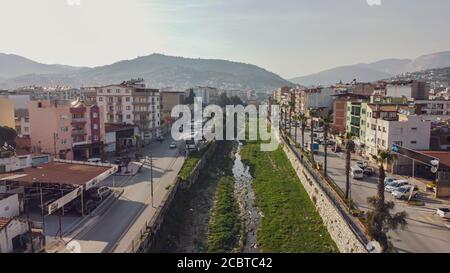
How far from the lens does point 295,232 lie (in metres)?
21.4

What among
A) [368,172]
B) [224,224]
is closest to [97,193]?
[224,224]

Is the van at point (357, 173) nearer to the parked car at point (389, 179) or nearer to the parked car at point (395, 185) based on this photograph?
the parked car at point (389, 179)

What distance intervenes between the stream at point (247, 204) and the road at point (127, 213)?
546 centimetres

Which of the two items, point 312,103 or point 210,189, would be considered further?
point 312,103

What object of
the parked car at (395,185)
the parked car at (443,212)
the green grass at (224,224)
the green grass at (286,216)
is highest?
the parked car at (395,185)

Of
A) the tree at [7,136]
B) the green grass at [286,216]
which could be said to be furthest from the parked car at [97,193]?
the tree at [7,136]

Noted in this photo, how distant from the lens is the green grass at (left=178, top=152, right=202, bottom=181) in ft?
106

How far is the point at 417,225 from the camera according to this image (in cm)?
1977

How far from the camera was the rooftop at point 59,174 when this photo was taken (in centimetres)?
2273

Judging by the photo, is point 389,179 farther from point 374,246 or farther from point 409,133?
point 374,246
